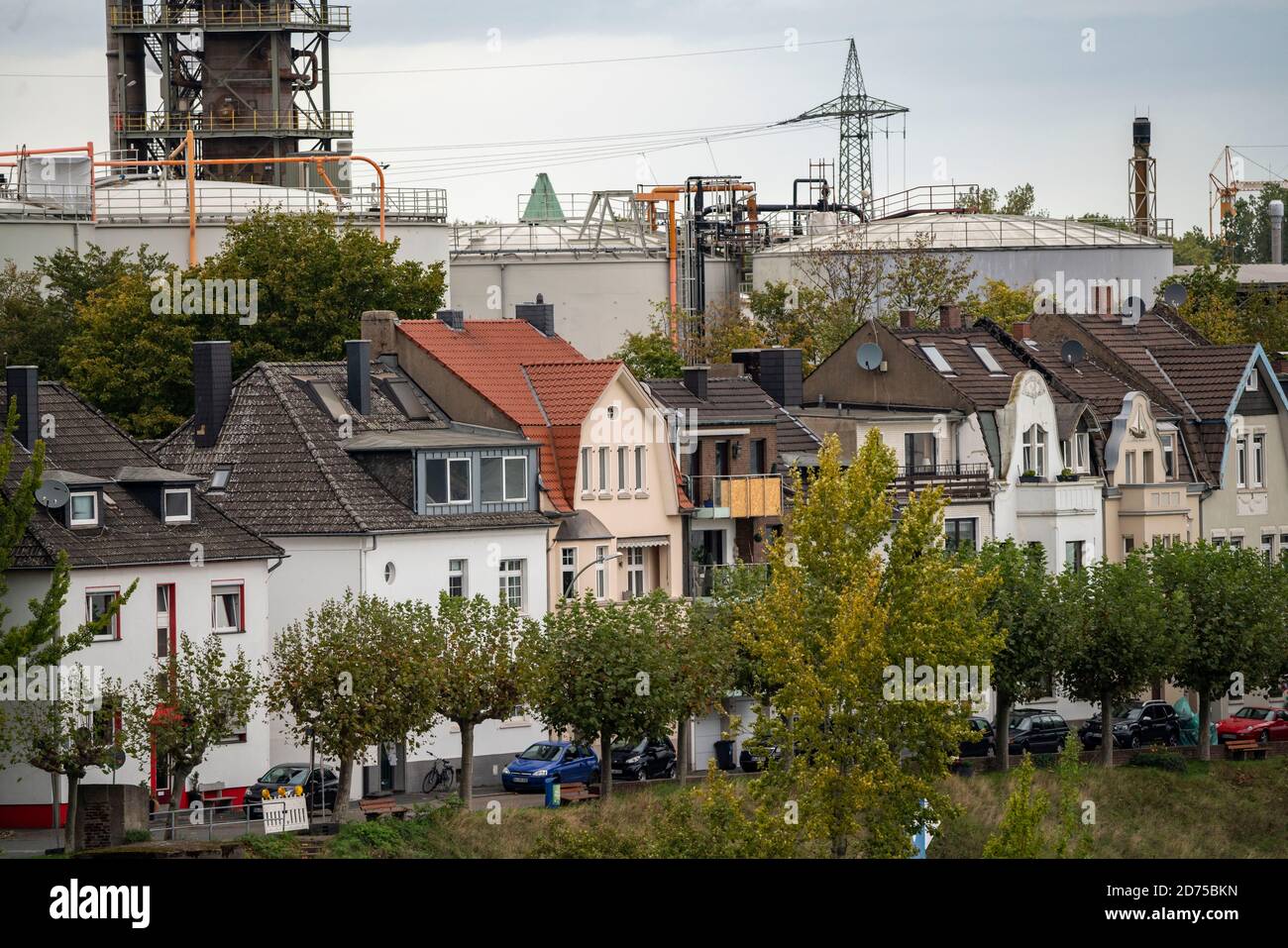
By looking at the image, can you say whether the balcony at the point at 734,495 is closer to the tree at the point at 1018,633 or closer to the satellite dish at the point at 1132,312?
the tree at the point at 1018,633

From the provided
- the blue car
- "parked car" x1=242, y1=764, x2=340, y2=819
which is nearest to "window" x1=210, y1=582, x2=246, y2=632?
"parked car" x1=242, y1=764, x2=340, y2=819

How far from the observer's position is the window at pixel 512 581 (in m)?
65.3

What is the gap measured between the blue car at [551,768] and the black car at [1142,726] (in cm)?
1844

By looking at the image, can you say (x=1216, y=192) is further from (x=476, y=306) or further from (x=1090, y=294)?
(x=476, y=306)

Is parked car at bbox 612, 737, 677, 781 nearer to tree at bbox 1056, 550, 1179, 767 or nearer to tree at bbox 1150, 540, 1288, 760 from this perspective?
tree at bbox 1056, 550, 1179, 767

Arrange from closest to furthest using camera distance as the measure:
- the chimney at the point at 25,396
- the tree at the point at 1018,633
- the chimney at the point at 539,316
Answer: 1. the chimney at the point at 25,396
2. the tree at the point at 1018,633
3. the chimney at the point at 539,316

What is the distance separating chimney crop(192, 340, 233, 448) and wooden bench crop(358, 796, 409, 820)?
12.7 meters

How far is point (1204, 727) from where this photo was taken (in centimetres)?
7269

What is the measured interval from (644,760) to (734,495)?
456 inches

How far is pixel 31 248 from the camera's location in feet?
323

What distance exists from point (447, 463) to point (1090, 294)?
63.3 m

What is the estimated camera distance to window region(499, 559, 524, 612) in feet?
214

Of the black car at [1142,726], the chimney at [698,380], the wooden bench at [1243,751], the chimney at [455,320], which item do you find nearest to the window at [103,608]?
the chimney at [455,320]
